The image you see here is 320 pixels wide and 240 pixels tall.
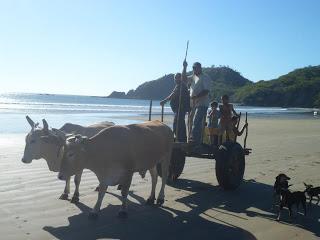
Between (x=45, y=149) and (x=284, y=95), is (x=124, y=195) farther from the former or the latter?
(x=284, y=95)

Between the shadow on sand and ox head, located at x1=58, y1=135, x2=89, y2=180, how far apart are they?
Result: 73 cm

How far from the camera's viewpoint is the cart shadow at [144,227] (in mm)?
6723

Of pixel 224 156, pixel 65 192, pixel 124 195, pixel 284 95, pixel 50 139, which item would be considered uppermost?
pixel 284 95

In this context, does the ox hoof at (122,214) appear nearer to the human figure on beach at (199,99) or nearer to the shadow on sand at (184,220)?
the shadow on sand at (184,220)

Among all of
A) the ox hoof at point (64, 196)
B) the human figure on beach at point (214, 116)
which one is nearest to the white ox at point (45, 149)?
the ox hoof at point (64, 196)

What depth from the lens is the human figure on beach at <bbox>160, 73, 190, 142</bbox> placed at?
10570 mm

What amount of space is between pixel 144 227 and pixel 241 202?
2651mm

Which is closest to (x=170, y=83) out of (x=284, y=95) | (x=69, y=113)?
(x=284, y=95)

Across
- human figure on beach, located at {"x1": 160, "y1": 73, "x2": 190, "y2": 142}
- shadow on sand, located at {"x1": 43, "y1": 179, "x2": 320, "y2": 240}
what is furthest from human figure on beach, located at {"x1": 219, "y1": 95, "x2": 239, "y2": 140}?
shadow on sand, located at {"x1": 43, "y1": 179, "x2": 320, "y2": 240}

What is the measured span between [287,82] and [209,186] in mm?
137945

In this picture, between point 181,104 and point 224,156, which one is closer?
point 224,156

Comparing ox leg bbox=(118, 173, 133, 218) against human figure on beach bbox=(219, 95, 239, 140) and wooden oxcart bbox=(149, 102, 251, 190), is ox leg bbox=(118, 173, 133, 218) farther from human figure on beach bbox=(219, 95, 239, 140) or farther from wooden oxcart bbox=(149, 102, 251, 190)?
human figure on beach bbox=(219, 95, 239, 140)

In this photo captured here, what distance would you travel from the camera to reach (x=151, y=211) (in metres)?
8.18

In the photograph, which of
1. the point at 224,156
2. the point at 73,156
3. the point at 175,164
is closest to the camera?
the point at 73,156
